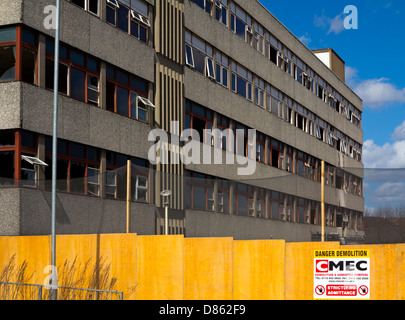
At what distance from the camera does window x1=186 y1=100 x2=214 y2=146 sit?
34188 mm

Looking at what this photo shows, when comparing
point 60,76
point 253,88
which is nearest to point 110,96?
point 60,76

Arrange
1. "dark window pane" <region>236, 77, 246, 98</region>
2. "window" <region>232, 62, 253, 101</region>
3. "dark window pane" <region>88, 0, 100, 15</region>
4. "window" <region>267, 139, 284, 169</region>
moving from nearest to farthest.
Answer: "dark window pane" <region>88, 0, 100, 15</region> < "window" <region>232, 62, 253, 101</region> < "dark window pane" <region>236, 77, 246, 98</region> < "window" <region>267, 139, 284, 169</region>

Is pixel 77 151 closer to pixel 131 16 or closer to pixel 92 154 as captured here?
pixel 92 154

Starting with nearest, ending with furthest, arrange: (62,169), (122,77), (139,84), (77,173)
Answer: (62,169)
(77,173)
(122,77)
(139,84)

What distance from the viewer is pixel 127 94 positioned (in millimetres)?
29203

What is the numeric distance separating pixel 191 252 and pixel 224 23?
2265 cm

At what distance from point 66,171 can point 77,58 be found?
4.51 metres

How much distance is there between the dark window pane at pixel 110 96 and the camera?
1096 inches

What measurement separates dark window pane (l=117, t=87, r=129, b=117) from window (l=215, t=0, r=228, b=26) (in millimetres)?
11327

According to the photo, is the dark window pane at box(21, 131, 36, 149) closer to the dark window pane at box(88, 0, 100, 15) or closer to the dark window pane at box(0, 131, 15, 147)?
the dark window pane at box(0, 131, 15, 147)

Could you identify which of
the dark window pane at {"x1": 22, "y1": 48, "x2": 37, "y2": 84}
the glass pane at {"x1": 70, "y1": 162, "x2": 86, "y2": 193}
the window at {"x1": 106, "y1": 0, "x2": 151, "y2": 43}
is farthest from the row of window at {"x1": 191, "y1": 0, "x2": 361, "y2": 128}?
the dark window pane at {"x1": 22, "y1": 48, "x2": 37, "y2": 84}

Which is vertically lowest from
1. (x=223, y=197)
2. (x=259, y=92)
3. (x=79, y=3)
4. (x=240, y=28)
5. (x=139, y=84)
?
(x=223, y=197)

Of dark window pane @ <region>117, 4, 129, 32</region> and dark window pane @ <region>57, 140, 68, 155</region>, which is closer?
dark window pane @ <region>57, 140, 68, 155</region>
